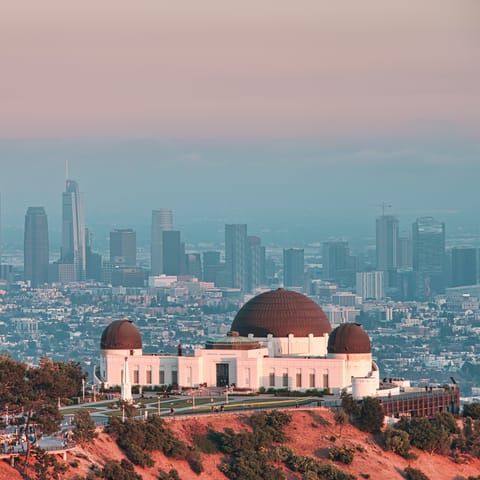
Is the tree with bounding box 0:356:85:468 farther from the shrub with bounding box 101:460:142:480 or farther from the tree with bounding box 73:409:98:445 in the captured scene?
the shrub with bounding box 101:460:142:480

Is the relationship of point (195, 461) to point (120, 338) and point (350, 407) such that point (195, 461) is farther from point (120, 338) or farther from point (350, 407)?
point (120, 338)

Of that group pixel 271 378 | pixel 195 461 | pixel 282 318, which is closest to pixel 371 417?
pixel 195 461

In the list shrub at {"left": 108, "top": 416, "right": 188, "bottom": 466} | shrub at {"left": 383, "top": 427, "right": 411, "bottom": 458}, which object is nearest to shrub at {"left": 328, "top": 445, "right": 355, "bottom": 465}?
shrub at {"left": 383, "top": 427, "right": 411, "bottom": 458}

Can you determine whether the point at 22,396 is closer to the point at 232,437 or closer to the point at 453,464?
the point at 232,437

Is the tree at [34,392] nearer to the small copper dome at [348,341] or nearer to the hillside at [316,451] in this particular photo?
the hillside at [316,451]

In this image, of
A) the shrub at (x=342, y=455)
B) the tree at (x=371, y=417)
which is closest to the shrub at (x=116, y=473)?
the shrub at (x=342, y=455)

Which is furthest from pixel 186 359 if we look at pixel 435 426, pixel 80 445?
pixel 80 445
